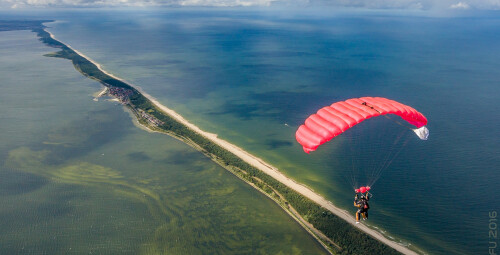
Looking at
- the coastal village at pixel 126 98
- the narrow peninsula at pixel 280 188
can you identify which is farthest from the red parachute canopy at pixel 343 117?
the coastal village at pixel 126 98

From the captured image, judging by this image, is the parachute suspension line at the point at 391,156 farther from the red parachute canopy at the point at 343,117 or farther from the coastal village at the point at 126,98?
the coastal village at the point at 126,98

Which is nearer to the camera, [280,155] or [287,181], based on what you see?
[287,181]

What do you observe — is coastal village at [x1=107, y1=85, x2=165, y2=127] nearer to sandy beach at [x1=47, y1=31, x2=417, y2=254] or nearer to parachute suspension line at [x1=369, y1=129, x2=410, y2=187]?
sandy beach at [x1=47, y1=31, x2=417, y2=254]

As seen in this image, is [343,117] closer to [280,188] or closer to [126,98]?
[280,188]

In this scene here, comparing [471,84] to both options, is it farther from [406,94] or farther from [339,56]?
[339,56]

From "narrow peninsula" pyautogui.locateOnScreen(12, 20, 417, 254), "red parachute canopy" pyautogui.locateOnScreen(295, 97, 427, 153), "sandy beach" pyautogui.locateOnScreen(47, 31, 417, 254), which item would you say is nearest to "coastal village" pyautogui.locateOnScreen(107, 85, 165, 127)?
"narrow peninsula" pyautogui.locateOnScreen(12, 20, 417, 254)

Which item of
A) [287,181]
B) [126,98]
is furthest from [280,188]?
[126,98]
